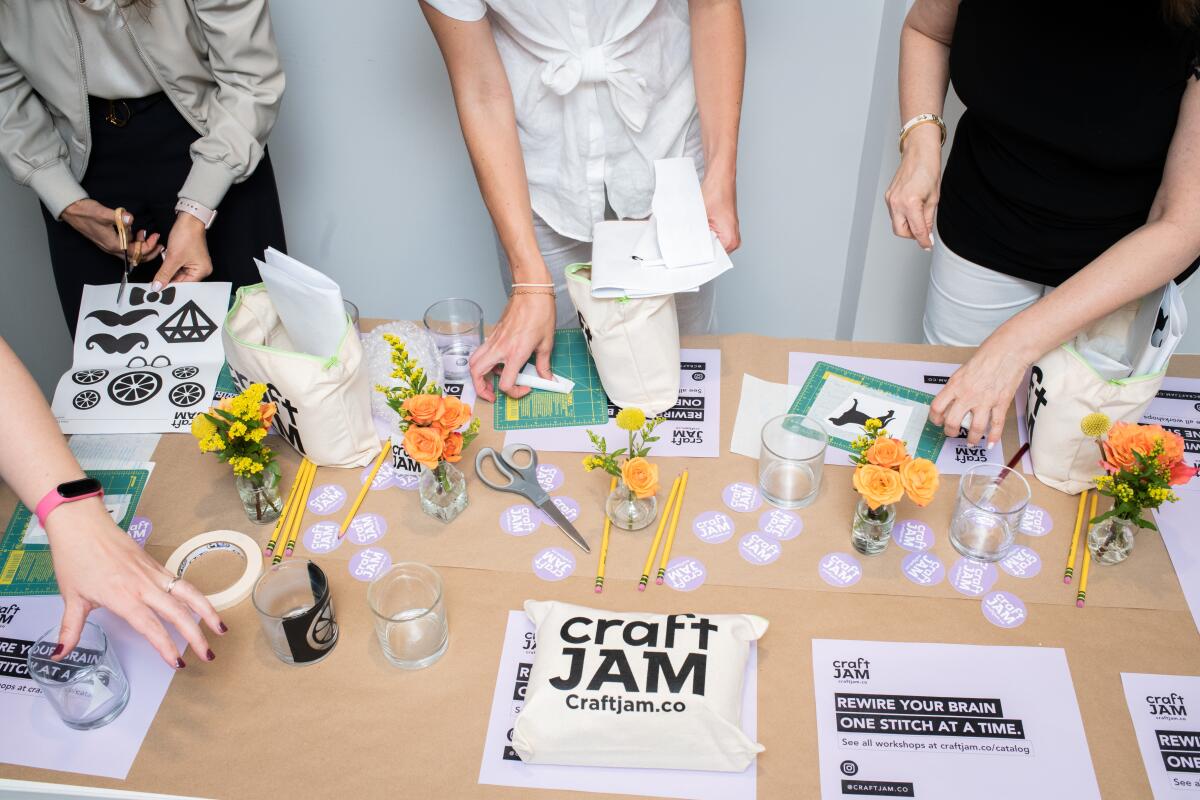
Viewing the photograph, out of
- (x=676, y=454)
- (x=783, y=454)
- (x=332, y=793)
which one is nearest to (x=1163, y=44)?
(x=783, y=454)

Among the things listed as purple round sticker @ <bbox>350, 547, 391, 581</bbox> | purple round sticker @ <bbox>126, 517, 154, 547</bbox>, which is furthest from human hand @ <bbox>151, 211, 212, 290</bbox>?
purple round sticker @ <bbox>350, 547, 391, 581</bbox>

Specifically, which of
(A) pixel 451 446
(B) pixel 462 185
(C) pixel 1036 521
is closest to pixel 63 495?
(A) pixel 451 446

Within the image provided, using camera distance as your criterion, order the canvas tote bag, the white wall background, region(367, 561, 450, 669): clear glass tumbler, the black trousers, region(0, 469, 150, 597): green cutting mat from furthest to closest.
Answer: the white wall background, the black trousers, the canvas tote bag, region(0, 469, 150, 597): green cutting mat, region(367, 561, 450, 669): clear glass tumbler

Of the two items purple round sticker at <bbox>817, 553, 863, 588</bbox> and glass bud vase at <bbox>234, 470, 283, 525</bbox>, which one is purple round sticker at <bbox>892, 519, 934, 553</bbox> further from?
glass bud vase at <bbox>234, 470, 283, 525</bbox>

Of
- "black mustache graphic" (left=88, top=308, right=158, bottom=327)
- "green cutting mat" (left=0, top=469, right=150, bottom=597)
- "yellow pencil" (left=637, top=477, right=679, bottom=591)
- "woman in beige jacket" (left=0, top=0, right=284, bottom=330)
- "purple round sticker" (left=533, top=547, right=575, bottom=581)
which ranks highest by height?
"woman in beige jacket" (left=0, top=0, right=284, bottom=330)

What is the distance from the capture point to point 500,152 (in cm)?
152

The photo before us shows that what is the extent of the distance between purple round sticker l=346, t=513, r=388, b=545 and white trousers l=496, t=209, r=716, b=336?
617 millimetres

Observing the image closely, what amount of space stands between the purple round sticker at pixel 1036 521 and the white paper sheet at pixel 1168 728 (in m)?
0.21

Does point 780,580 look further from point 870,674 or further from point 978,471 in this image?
point 978,471

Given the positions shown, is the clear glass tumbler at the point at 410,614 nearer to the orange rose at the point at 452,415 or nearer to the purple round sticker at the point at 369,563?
the purple round sticker at the point at 369,563

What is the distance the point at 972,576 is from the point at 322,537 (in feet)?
2.88

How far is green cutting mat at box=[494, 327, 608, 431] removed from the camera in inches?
53.0

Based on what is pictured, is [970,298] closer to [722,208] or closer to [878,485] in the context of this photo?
[722,208]

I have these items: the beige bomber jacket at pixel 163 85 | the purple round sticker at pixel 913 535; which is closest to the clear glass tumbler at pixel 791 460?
the purple round sticker at pixel 913 535
